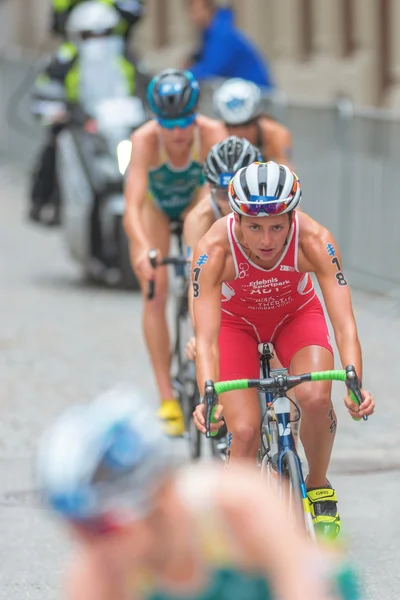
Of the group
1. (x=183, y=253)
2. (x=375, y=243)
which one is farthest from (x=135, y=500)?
(x=375, y=243)

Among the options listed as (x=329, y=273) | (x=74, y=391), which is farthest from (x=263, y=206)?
(x=74, y=391)

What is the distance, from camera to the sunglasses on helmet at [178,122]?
8.78 meters

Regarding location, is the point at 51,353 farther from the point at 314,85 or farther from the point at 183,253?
the point at 314,85

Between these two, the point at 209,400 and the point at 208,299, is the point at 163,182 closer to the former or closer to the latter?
the point at 208,299

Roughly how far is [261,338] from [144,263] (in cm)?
204

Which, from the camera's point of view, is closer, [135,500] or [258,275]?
[135,500]

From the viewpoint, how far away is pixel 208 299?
6355 mm

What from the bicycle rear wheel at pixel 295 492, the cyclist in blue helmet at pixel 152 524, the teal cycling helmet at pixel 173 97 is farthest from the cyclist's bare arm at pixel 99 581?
the teal cycling helmet at pixel 173 97

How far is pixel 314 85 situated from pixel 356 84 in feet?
5.17

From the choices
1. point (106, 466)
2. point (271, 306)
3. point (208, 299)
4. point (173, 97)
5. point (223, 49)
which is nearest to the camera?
point (106, 466)

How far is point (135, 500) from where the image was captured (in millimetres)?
3361

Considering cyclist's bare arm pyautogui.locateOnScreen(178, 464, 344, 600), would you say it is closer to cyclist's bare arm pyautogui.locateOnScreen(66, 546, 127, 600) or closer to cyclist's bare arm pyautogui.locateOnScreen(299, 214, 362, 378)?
cyclist's bare arm pyautogui.locateOnScreen(66, 546, 127, 600)

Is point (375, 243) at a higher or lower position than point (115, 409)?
lower

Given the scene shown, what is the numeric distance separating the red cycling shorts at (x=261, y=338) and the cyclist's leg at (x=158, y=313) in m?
2.52
